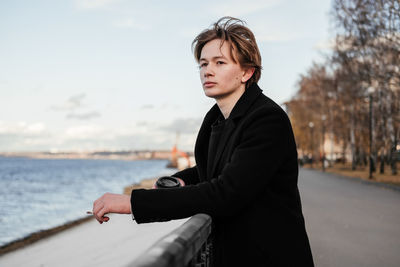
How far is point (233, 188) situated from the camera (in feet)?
5.51

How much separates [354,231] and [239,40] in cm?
818

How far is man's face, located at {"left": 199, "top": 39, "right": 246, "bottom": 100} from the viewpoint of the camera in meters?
2.10

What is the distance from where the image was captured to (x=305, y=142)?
210 ft

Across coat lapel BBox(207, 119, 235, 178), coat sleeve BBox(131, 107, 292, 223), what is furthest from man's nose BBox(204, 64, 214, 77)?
coat sleeve BBox(131, 107, 292, 223)

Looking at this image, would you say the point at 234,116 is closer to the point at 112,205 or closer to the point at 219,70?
the point at 219,70

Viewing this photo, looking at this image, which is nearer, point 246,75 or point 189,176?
point 246,75

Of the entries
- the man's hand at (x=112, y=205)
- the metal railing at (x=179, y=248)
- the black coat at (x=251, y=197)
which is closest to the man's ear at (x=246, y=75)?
the black coat at (x=251, y=197)

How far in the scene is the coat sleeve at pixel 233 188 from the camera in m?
1.68

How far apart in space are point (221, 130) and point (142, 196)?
23.0 inches

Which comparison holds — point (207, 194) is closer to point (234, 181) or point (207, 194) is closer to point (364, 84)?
point (234, 181)

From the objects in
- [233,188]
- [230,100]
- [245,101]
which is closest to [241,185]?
[233,188]

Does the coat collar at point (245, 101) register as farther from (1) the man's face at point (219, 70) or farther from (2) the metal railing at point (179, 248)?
(2) the metal railing at point (179, 248)

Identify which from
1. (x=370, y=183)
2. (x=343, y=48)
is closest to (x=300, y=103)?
(x=343, y=48)

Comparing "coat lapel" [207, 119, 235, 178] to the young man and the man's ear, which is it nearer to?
the young man
